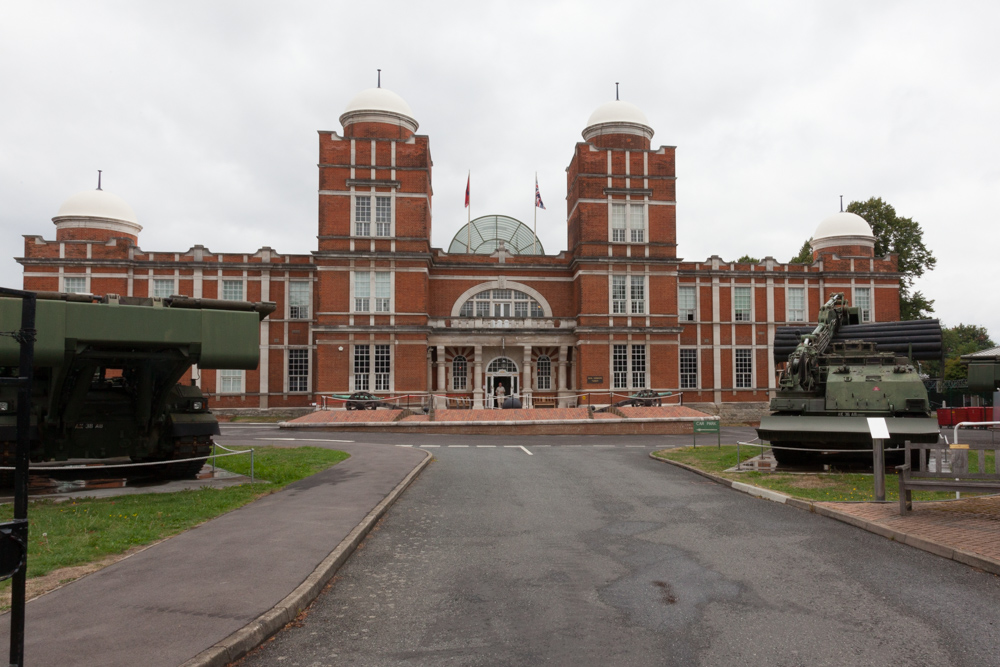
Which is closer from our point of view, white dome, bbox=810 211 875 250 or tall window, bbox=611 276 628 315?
tall window, bbox=611 276 628 315

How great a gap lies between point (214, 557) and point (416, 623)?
A: 2.78 meters

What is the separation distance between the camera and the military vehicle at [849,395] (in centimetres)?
1412

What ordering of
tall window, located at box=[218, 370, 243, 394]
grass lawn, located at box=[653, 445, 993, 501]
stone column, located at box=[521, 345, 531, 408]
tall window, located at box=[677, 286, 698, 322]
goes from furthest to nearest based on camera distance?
1. tall window, located at box=[677, 286, 698, 322]
2. tall window, located at box=[218, 370, 243, 394]
3. stone column, located at box=[521, 345, 531, 408]
4. grass lawn, located at box=[653, 445, 993, 501]

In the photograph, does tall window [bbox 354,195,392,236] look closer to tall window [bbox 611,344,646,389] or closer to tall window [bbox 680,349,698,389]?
tall window [bbox 611,344,646,389]

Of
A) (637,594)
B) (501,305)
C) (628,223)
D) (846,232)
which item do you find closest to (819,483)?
(637,594)

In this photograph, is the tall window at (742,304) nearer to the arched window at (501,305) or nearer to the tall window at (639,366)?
the tall window at (639,366)

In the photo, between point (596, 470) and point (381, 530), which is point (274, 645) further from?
point (596, 470)

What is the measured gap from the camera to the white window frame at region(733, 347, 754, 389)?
46.3 m

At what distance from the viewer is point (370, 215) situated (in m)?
40.4

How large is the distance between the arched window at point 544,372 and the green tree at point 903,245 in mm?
26960

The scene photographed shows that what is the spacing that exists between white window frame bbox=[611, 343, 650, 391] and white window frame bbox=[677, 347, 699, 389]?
5.25 meters

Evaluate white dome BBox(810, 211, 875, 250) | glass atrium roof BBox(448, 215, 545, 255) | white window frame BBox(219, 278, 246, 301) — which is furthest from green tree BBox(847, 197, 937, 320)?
white window frame BBox(219, 278, 246, 301)

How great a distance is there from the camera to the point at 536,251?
49.8 m

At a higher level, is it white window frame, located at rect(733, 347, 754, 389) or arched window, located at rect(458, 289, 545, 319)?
arched window, located at rect(458, 289, 545, 319)
